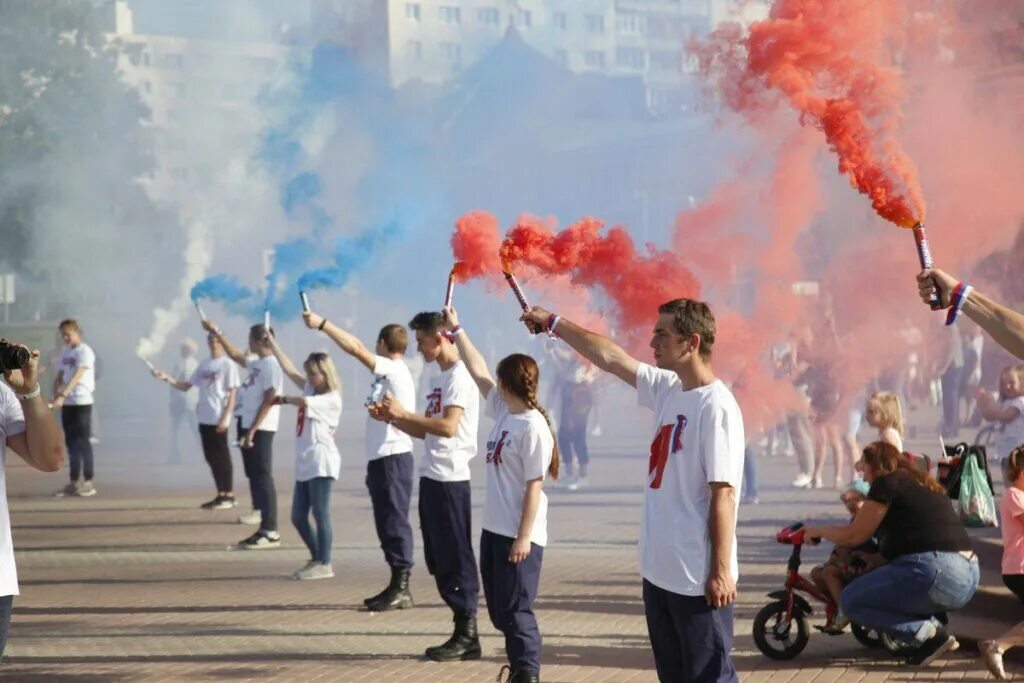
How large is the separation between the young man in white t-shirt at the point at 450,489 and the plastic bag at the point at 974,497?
8.96 feet

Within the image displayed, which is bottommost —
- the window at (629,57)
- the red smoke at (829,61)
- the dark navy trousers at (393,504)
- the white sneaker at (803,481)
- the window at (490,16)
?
the white sneaker at (803,481)

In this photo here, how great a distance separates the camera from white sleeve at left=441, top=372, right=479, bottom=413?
27.5 ft

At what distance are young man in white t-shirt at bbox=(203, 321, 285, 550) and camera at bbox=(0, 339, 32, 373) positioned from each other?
7.54 meters

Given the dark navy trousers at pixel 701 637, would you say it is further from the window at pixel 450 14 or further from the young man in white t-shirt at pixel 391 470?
the window at pixel 450 14

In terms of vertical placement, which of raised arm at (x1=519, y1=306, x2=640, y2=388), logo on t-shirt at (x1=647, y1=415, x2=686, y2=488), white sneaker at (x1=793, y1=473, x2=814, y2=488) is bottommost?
white sneaker at (x1=793, y1=473, x2=814, y2=488)

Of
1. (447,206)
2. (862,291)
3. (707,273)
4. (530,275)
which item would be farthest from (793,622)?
(447,206)

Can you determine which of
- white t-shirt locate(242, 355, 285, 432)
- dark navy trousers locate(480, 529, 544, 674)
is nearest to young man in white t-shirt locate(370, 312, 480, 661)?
dark navy trousers locate(480, 529, 544, 674)

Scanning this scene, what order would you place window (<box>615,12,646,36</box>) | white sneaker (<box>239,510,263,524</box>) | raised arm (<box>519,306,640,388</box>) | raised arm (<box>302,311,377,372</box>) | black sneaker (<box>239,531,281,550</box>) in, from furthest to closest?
1. window (<box>615,12,646,36</box>)
2. white sneaker (<box>239,510,263,524</box>)
3. black sneaker (<box>239,531,281,550</box>)
4. raised arm (<box>302,311,377,372</box>)
5. raised arm (<box>519,306,640,388</box>)

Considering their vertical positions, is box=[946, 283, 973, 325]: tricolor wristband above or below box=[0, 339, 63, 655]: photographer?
above

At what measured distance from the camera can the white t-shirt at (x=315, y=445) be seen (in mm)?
10930

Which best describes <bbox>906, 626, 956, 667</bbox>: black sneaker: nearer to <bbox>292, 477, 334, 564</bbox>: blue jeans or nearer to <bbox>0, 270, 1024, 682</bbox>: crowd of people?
<bbox>0, 270, 1024, 682</bbox>: crowd of people

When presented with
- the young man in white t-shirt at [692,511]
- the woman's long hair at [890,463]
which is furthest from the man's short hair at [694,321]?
the woman's long hair at [890,463]

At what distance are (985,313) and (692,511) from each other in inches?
47.4

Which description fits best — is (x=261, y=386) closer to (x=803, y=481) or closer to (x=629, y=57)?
(x=803, y=481)
